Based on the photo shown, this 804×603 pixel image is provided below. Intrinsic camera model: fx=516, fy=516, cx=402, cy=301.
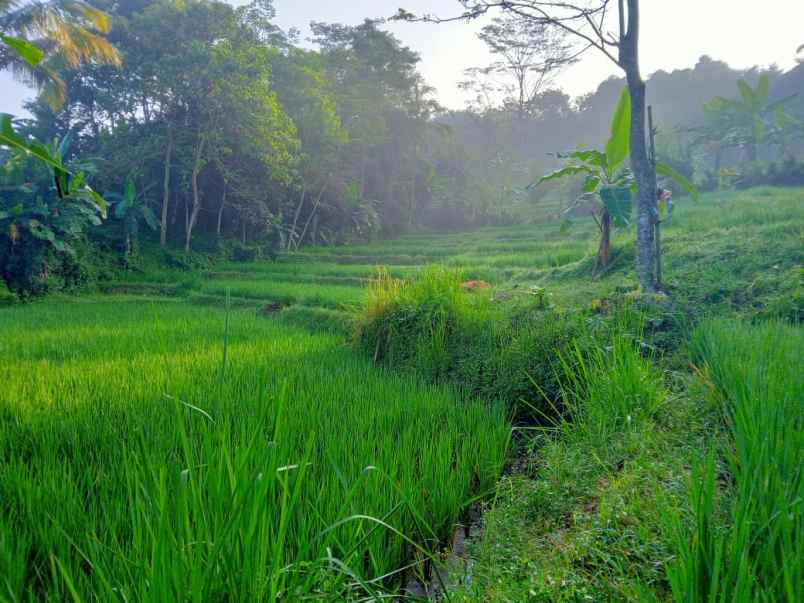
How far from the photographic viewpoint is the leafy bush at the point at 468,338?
11.1 ft

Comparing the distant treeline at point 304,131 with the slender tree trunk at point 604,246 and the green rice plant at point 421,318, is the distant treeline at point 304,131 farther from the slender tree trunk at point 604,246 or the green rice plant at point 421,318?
the green rice plant at point 421,318

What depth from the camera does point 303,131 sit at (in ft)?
55.3

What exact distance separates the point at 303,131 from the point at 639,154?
14003 mm

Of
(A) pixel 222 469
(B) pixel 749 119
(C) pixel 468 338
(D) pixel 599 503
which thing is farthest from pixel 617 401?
(B) pixel 749 119

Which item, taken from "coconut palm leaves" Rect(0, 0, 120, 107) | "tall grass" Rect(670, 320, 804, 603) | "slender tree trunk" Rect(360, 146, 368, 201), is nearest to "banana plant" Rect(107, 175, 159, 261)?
"coconut palm leaves" Rect(0, 0, 120, 107)

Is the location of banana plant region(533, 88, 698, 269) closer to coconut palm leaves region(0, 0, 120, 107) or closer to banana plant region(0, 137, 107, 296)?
banana plant region(0, 137, 107, 296)

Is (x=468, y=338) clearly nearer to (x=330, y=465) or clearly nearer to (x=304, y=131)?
(x=330, y=465)

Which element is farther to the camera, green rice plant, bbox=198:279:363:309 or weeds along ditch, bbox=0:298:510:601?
green rice plant, bbox=198:279:363:309

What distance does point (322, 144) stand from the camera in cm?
1700

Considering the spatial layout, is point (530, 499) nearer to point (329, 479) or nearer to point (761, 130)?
point (329, 479)

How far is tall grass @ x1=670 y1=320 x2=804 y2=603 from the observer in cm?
106

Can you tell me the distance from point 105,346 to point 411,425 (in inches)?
126

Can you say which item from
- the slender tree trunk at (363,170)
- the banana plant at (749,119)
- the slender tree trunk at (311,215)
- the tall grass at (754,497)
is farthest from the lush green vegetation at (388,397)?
the slender tree trunk at (363,170)

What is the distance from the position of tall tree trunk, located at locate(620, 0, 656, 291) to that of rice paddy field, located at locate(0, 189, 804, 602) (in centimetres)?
41
